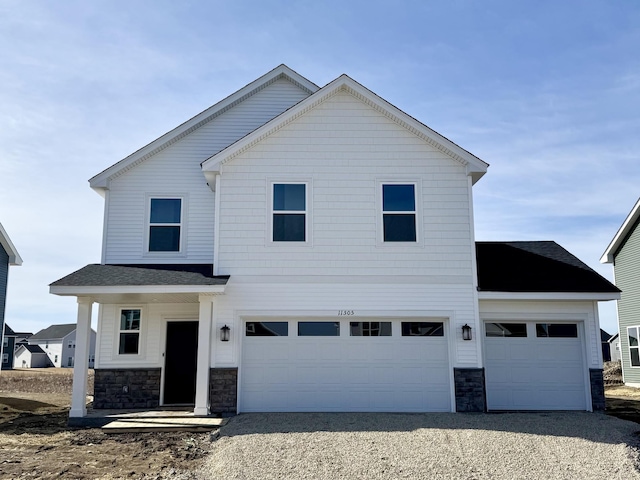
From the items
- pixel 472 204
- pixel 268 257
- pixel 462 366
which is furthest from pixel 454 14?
pixel 462 366

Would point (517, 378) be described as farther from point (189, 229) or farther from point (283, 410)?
point (189, 229)

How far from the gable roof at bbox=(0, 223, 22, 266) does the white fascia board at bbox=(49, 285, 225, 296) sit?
35.1 feet

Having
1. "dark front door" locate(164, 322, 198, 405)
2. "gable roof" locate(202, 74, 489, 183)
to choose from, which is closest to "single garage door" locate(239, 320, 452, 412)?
"dark front door" locate(164, 322, 198, 405)

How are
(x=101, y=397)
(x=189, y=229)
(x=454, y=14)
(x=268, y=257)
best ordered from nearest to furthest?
1. (x=454, y=14)
2. (x=268, y=257)
3. (x=101, y=397)
4. (x=189, y=229)

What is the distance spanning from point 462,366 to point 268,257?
4.80m

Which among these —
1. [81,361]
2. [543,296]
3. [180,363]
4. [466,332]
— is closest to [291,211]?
[466,332]

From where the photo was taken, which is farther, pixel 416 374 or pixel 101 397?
pixel 101 397

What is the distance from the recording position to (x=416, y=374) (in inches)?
508

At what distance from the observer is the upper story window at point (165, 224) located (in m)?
15.0

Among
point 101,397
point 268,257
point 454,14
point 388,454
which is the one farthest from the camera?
point 101,397

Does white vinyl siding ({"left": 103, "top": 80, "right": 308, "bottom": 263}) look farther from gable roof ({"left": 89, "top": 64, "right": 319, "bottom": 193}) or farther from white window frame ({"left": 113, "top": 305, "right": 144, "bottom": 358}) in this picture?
white window frame ({"left": 113, "top": 305, "right": 144, "bottom": 358})

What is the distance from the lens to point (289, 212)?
1332cm

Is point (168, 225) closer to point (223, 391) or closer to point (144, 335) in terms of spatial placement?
point (144, 335)

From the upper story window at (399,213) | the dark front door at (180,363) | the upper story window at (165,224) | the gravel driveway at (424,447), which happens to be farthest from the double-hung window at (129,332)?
the upper story window at (399,213)
